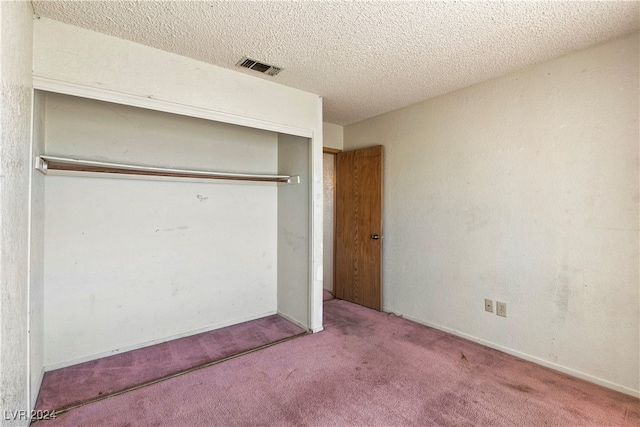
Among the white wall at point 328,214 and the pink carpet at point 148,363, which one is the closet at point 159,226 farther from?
the white wall at point 328,214

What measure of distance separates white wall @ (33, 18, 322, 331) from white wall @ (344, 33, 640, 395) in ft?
3.65

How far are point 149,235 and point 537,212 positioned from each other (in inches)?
131

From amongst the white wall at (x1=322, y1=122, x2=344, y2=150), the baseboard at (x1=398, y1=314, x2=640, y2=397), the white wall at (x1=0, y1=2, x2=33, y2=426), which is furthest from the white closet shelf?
the baseboard at (x1=398, y1=314, x2=640, y2=397)

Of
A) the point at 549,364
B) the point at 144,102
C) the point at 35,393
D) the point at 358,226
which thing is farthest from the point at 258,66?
the point at 549,364

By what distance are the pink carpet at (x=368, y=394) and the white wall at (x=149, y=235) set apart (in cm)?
78

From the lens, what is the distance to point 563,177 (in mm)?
2365

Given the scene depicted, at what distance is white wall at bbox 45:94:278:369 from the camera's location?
2.43 meters

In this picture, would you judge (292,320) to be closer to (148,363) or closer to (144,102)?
(148,363)

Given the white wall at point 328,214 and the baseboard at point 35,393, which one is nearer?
the baseboard at point 35,393

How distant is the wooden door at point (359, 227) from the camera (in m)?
3.77

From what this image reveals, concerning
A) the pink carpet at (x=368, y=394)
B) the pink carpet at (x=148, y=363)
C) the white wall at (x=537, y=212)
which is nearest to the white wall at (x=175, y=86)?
the pink carpet at (x=148, y=363)

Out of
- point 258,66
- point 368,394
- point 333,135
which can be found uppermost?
point 258,66

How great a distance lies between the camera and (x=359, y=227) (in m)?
3.98

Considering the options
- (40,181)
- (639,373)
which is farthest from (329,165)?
(639,373)
